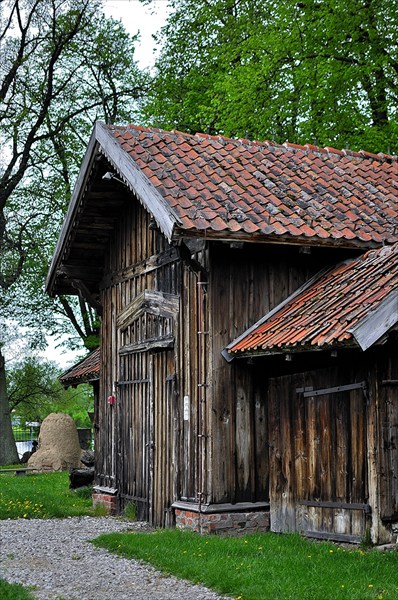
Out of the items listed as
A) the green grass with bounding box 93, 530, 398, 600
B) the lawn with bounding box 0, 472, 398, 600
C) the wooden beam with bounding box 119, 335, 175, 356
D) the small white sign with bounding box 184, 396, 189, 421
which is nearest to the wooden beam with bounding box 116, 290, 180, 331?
the wooden beam with bounding box 119, 335, 175, 356

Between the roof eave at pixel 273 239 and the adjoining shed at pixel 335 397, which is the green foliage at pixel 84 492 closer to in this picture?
the adjoining shed at pixel 335 397

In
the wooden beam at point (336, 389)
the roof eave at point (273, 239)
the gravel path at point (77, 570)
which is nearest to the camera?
the gravel path at point (77, 570)

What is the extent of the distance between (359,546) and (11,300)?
82.1ft

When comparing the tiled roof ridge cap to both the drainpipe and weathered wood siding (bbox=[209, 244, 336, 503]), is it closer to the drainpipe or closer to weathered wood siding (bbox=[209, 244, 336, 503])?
weathered wood siding (bbox=[209, 244, 336, 503])

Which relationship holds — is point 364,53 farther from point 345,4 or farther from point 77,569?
point 77,569

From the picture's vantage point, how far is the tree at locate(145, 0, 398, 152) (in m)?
23.0

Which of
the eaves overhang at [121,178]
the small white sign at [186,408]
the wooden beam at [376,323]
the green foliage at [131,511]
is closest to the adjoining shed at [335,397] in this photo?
the wooden beam at [376,323]

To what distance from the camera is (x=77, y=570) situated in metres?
9.59

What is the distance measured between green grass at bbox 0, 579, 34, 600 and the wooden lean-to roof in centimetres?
453

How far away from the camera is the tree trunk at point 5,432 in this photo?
3281 cm

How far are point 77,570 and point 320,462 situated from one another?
3.14 meters

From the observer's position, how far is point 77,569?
31.6 ft

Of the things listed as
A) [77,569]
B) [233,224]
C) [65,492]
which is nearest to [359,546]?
[77,569]

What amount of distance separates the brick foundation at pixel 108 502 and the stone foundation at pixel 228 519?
345 cm
